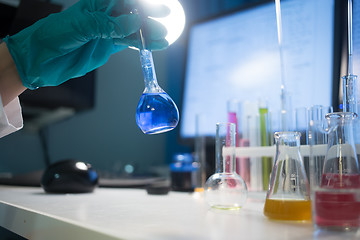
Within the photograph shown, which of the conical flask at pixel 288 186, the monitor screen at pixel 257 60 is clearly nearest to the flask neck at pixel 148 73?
the conical flask at pixel 288 186

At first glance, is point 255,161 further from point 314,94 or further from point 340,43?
point 340,43

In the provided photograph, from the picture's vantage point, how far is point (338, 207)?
41 centimetres

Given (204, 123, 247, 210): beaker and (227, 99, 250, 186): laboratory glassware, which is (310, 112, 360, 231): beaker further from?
(227, 99, 250, 186): laboratory glassware

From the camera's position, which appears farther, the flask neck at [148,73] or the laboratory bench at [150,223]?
the flask neck at [148,73]

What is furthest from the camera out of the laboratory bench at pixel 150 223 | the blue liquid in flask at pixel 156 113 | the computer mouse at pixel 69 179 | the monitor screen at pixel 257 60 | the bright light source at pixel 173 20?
the monitor screen at pixel 257 60

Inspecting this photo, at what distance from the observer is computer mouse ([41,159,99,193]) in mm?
903

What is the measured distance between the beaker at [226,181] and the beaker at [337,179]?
0.48 ft

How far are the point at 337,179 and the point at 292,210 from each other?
73mm

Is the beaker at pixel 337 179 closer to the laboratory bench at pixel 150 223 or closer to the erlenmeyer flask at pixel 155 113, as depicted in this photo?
the laboratory bench at pixel 150 223

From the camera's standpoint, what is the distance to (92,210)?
0.59 meters

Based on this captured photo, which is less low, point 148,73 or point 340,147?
point 148,73

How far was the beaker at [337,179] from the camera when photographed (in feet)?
1.35

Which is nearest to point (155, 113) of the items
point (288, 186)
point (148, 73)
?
point (148, 73)

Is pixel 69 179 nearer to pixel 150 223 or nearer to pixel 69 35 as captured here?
pixel 69 35
